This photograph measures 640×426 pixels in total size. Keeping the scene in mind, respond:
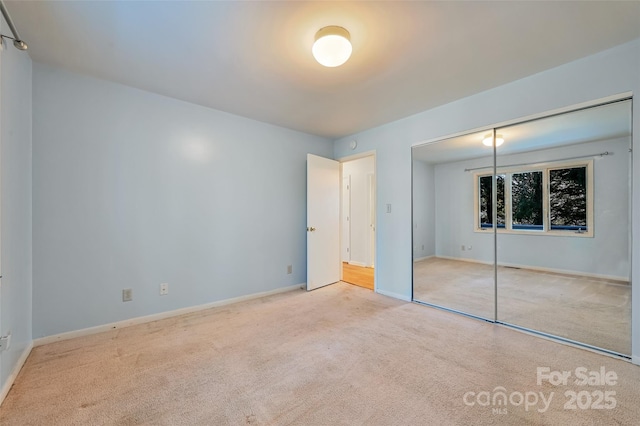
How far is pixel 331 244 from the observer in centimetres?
427

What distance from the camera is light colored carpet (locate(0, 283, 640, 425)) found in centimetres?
148

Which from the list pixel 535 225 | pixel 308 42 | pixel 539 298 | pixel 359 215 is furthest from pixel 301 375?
pixel 359 215

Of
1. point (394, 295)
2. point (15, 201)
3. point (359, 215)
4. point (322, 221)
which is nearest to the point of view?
point (15, 201)

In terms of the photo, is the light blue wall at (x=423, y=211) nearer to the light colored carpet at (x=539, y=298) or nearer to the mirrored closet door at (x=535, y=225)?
the mirrored closet door at (x=535, y=225)

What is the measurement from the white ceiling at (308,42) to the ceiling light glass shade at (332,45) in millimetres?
53

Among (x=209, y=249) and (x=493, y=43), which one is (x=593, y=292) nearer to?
(x=493, y=43)

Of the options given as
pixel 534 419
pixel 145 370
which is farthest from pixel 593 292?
pixel 145 370

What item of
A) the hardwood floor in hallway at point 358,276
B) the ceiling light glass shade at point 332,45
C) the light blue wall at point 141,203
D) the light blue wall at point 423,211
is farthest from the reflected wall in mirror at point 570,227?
the light blue wall at point 141,203

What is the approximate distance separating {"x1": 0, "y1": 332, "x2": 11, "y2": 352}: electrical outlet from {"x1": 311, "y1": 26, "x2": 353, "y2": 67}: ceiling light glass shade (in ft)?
9.20

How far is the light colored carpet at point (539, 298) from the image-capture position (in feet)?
7.64

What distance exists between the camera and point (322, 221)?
414cm

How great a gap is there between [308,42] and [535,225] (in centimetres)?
323

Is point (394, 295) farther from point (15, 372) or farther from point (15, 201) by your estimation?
point (15, 201)

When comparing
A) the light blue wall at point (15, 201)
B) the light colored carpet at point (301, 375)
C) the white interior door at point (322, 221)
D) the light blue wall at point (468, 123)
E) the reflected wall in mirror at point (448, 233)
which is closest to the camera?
the light colored carpet at point (301, 375)
